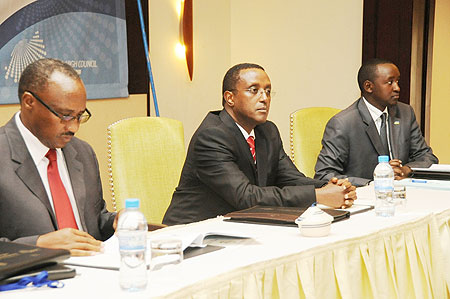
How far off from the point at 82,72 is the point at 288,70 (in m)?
2.13

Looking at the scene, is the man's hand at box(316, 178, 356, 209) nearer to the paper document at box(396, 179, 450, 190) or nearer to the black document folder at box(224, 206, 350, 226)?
the black document folder at box(224, 206, 350, 226)

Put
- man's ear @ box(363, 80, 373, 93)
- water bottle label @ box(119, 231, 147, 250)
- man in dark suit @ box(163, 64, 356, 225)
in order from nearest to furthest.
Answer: water bottle label @ box(119, 231, 147, 250), man in dark suit @ box(163, 64, 356, 225), man's ear @ box(363, 80, 373, 93)

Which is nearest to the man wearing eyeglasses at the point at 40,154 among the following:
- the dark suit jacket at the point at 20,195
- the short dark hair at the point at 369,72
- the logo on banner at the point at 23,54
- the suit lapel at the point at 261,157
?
the dark suit jacket at the point at 20,195

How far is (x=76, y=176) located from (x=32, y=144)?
24 cm

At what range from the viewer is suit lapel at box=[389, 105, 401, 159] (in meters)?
4.57

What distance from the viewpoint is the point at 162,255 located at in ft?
6.32

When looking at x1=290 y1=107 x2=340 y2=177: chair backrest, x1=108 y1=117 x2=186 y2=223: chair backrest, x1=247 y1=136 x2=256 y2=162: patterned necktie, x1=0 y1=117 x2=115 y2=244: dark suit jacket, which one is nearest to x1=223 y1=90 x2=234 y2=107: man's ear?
x1=247 y1=136 x2=256 y2=162: patterned necktie

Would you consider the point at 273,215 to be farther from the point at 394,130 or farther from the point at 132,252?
the point at 394,130

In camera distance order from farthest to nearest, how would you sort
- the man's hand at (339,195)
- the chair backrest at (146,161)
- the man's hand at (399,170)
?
Answer: the man's hand at (399,170) < the chair backrest at (146,161) < the man's hand at (339,195)

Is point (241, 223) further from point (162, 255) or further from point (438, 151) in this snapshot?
point (438, 151)

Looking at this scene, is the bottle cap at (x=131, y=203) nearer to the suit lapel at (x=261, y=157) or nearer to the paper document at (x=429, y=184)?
the suit lapel at (x=261, y=157)

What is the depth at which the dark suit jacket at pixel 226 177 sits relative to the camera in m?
2.98

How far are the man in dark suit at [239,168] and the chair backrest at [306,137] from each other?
0.95 m

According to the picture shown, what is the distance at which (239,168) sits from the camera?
10.6ft
